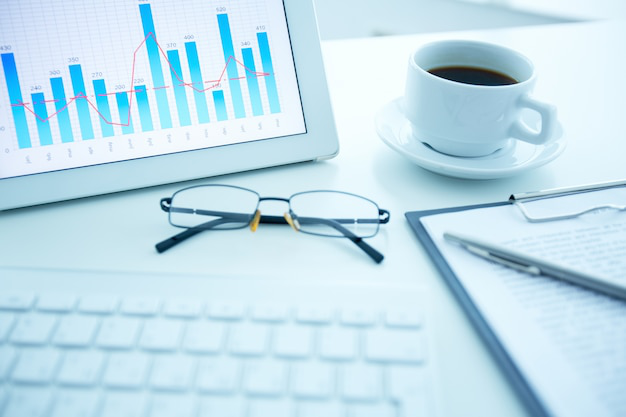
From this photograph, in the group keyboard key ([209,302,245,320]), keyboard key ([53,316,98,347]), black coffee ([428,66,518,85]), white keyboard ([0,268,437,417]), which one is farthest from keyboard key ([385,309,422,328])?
black coffee ([428,66,518,85])

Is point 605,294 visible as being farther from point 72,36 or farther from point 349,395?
point 72,36

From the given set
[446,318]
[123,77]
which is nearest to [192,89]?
[123,77]

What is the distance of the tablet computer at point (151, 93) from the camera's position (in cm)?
46

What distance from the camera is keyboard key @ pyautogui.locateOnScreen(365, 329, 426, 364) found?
316mm

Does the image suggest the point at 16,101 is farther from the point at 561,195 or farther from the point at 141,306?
the point at 561,195

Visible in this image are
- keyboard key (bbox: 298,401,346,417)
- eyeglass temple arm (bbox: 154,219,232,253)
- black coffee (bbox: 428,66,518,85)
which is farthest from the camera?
black coffee (bbox: 428,66,518,85)

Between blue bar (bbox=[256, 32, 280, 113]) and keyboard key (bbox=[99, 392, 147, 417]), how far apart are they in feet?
1.07

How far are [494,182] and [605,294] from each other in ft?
0.62

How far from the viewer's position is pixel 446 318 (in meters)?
0.38

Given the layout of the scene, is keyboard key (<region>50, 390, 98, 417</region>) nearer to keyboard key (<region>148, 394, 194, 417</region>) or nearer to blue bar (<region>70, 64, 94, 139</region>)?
keyboard key (<region>148, 394, 194, 417</region>)

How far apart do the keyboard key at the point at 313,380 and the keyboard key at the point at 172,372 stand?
7cm

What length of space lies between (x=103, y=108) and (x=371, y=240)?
30 centimetres

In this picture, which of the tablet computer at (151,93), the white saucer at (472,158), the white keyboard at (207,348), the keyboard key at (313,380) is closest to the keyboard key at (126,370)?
the white keyboard at (207,348)

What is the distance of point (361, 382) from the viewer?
30 cm
